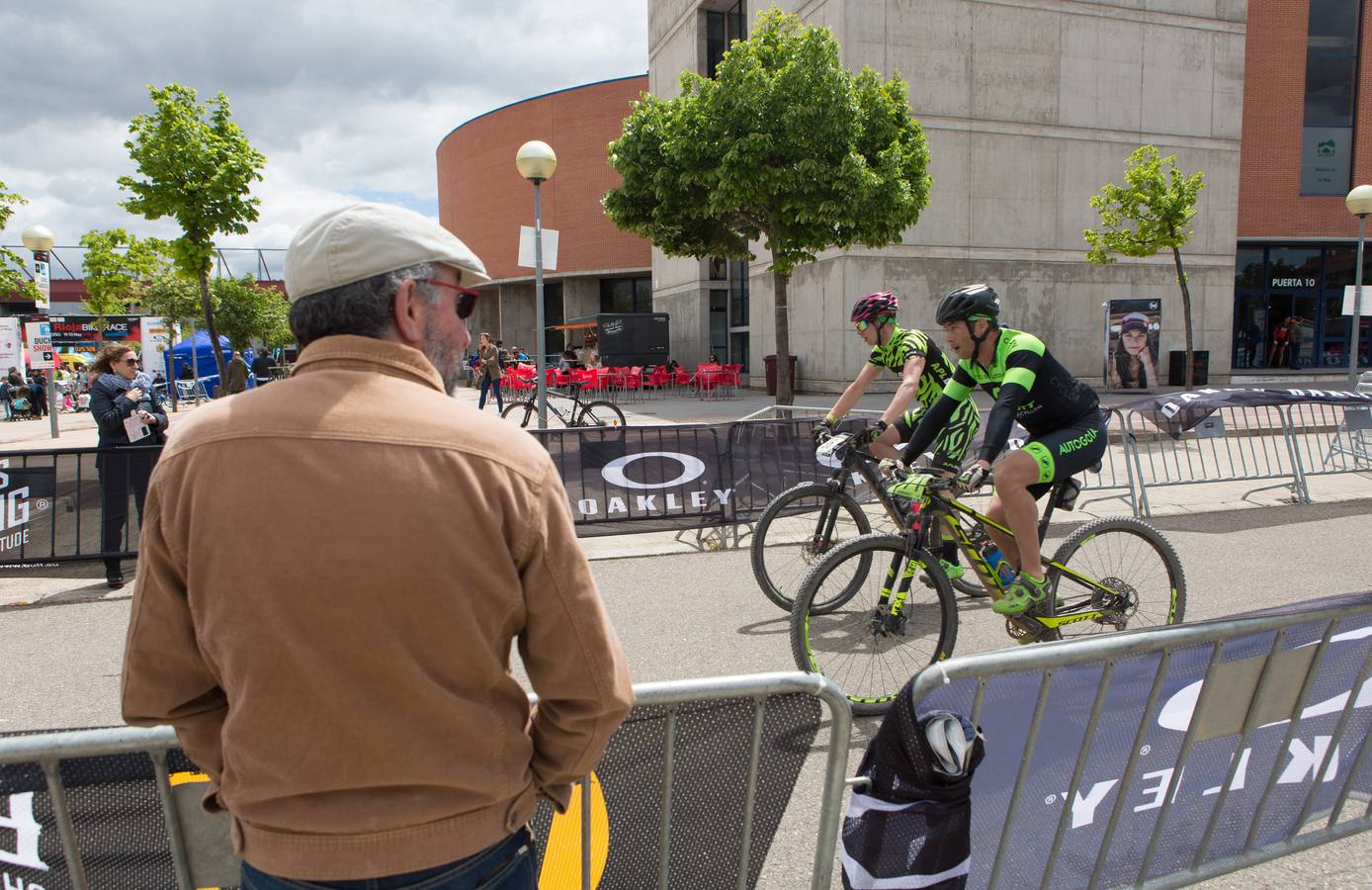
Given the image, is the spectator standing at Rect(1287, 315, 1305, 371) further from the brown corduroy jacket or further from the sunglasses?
the brown corduroy jacket

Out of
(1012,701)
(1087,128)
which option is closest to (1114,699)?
(1012,701)

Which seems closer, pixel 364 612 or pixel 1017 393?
pixel 364 612

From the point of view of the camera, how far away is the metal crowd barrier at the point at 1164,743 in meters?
2.25

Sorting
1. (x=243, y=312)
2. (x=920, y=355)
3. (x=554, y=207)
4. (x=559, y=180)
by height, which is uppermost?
(x=559, y=180)

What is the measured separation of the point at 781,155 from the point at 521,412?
8120 millimetres

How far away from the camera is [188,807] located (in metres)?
1.86

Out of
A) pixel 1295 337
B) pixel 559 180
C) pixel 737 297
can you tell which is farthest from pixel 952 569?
pixel 559 180

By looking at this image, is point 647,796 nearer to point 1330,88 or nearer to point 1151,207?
point 1151,207

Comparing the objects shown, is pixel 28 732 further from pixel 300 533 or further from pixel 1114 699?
pixel 1114 699

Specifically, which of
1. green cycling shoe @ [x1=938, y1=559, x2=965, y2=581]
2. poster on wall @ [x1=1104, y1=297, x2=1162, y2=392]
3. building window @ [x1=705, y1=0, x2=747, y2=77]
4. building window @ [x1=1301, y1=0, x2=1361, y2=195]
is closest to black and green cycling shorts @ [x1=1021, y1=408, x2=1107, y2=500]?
green cycling shoe @ [x1=938, y1=559, x2=965, y2=581]

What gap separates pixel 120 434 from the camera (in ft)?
24.8

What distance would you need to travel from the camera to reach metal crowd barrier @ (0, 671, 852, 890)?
1.82 metres

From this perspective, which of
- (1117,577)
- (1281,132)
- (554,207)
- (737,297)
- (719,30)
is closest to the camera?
(1117,577)

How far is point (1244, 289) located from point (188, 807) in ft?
125
